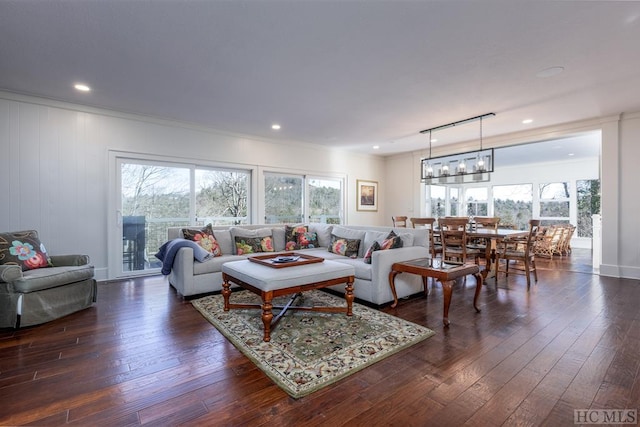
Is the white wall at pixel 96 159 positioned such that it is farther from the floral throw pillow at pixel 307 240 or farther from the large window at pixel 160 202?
the floral throw pillow at pixel 307 240

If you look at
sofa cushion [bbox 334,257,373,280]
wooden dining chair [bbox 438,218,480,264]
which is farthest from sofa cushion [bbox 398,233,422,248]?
wooden dining chair [bbox 438,218,480,264]

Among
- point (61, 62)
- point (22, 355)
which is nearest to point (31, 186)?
point (61, 62)

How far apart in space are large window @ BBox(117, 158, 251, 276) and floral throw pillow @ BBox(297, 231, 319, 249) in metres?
1.78

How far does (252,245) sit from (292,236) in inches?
27.3

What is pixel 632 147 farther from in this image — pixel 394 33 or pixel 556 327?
pixel 394 33

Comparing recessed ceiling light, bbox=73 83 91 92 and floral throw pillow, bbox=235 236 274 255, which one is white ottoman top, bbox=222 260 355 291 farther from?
recessed ceiling light, bbox=73 83 91 92

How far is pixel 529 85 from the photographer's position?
11.7 ft

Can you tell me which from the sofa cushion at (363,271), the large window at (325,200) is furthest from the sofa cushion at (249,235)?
the large window at (325,200)

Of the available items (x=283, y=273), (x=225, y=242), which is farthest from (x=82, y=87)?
(x=283, y=273)

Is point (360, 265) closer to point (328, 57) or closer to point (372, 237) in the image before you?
point (372, 237)

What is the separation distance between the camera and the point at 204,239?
13.3 ft

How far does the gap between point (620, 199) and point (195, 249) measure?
260 inches

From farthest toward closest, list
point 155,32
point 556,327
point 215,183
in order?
1. point 215,183
2. point 556,327
3. point 155,32

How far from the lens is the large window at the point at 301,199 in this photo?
251 inches
